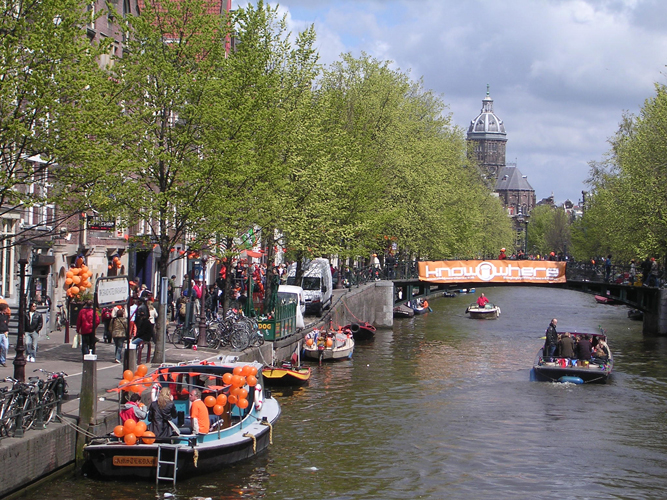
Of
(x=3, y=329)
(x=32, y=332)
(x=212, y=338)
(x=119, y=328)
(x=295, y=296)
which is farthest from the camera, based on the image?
(x=295, y=296)

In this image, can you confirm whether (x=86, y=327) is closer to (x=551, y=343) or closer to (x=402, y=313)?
(x=551, y=343)

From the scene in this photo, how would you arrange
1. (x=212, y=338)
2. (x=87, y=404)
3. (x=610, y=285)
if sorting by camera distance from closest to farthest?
(x=87, y=404), (x=212, y=338), (x=610, y=285)

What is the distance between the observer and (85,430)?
1855 cm

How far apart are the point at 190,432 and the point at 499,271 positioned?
42632 mm

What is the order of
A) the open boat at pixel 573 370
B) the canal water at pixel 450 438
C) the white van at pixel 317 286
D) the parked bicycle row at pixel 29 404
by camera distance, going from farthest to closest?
the white van at pixel 317 286
the open boat at pixel 573 370
the canal water at pixel 450 438
the parked bicycle row at pixel 29 404

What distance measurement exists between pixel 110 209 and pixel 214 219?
4.31 meters

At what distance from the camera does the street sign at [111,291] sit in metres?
21.8

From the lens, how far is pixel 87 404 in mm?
18500

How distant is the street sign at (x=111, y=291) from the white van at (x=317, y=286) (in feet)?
81.9

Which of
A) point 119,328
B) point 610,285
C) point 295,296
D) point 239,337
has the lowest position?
point 239,337

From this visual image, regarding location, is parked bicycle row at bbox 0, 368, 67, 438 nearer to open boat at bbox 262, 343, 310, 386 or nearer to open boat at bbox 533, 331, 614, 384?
open boat at bbox 262, 343, 310, 386

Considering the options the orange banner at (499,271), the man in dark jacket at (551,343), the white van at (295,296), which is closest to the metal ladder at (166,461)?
the white van at (295,296)

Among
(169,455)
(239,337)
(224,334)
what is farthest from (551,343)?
(169,455)

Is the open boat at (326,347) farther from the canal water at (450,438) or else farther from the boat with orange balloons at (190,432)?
the boat with orange balloons at (190,432)
